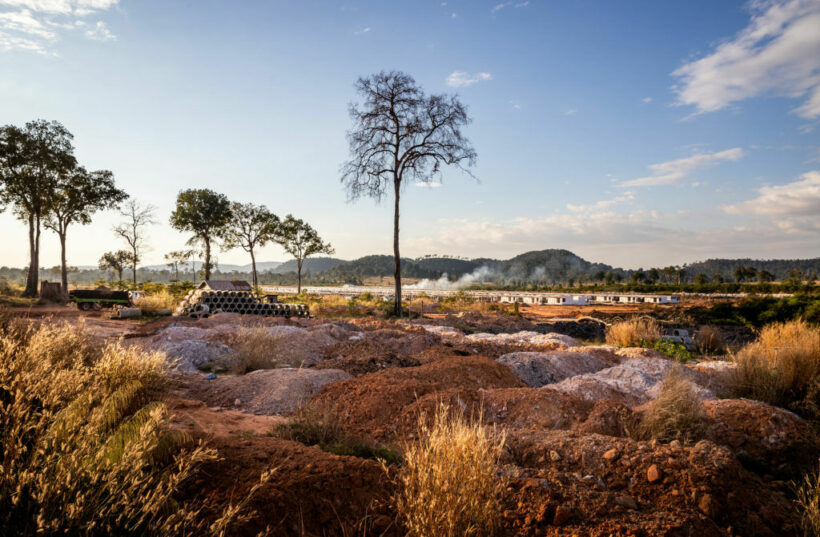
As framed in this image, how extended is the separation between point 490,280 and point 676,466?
156130mm

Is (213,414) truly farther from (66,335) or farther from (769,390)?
(769,390)

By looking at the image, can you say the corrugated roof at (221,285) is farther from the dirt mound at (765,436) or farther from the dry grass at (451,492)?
the dry grass at (451,492)

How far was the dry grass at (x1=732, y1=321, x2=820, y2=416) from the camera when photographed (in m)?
6.71

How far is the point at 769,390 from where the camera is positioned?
6.92 meters

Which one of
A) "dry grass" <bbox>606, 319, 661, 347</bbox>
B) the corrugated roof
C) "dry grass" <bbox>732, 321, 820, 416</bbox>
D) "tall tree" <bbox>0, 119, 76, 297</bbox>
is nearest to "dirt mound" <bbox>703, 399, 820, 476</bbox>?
"dry grass" <bbox>732, 321, 820, 416</bbox>

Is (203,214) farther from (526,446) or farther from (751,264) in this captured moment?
(751,264)

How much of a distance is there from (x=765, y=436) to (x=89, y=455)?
22.1 feet

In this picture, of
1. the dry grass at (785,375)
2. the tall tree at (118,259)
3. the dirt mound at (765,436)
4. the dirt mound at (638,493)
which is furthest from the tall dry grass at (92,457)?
the tall tree at (118,259)

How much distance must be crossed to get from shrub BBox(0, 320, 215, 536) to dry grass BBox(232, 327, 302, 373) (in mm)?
3030

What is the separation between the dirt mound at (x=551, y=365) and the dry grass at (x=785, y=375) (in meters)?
2.99

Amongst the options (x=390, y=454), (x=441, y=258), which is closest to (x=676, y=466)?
(x=390, y=454)

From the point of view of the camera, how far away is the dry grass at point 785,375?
6.71 meters

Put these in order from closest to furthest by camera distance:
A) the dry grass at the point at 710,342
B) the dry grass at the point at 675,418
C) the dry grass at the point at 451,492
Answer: the dry grass at the point at 451,492
the dry grass at the point at 675,418
the dry grass at the point at 710,342

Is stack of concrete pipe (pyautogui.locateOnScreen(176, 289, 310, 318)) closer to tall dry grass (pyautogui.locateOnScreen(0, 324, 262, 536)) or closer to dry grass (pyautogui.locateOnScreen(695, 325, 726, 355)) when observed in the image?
tall dry grass (pyautogui.locateOnScreen(0, 324, 262, 536))
